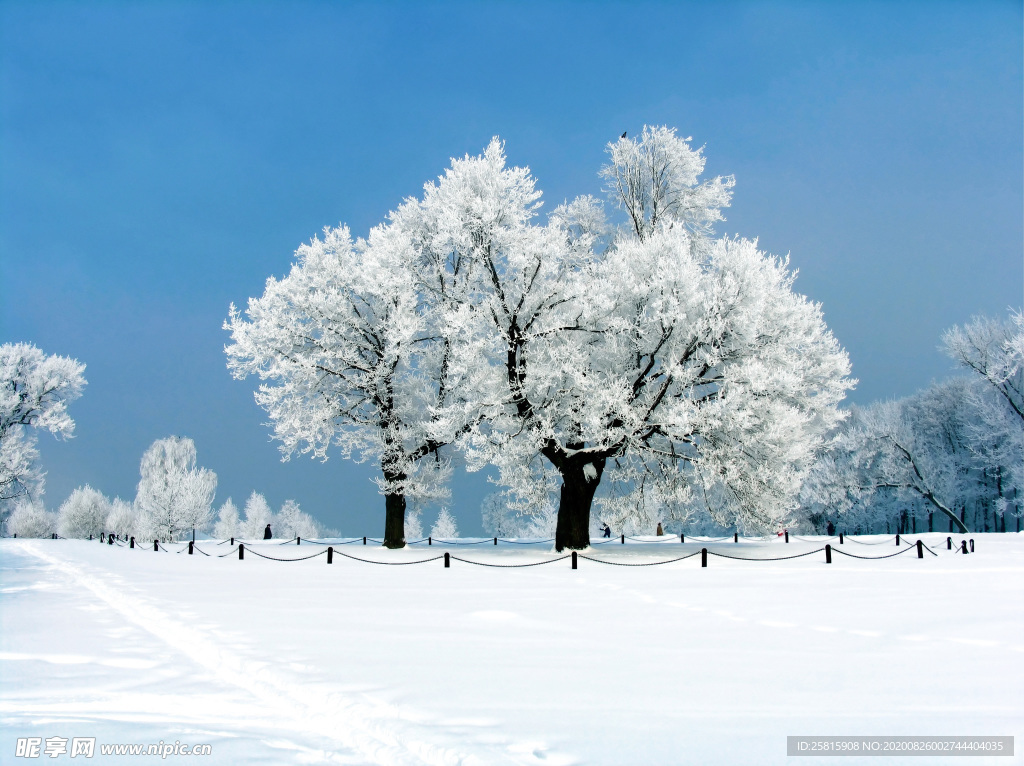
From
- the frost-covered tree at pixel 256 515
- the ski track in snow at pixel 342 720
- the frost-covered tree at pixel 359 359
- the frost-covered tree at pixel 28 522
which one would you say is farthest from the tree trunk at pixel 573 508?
the frost-covered tree at pixel 28 522

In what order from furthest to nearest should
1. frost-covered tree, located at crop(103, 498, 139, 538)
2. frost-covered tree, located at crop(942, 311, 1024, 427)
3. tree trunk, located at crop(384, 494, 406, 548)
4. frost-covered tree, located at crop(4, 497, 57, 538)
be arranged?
frost-covered tree, located at crop(4, 497, 57, 538)
frost-covered tree, located at crop(103, 498, 139, 538)
frost-covered tree, located at crop(942, 311, 1024, 427)
tree trunk, located at crop(384, 494, 406, 548)

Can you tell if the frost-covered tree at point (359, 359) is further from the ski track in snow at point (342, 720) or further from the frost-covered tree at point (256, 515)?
the frost-covered tree at point (256, 515)

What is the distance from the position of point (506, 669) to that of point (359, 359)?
2215cm

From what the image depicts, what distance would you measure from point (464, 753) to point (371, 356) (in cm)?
2495

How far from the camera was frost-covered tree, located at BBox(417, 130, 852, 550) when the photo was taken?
22.5 meters

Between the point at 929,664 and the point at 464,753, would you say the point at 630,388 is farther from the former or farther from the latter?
the point at 464,753

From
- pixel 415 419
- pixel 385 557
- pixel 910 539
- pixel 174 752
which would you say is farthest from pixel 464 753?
pixel 910 539

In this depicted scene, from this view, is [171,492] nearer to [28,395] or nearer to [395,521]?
[28,395]

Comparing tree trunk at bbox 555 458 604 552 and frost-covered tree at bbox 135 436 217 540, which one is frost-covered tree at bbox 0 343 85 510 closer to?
frost-covered tree at bbox 135 436 217 540

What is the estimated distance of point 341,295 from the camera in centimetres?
2786

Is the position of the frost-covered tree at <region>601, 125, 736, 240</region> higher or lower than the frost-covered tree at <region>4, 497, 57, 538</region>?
higher

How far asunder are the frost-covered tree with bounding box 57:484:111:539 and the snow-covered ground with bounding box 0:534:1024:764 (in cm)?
6952

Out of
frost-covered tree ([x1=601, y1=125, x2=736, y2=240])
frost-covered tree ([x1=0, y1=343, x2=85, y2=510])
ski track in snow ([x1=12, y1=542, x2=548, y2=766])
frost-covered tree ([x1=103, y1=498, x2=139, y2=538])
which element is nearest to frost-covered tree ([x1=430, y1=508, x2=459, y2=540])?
frost-covered tree ([x1=103, y1=498, x2=139, y2=538])

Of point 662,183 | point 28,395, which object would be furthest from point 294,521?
point 662,183
